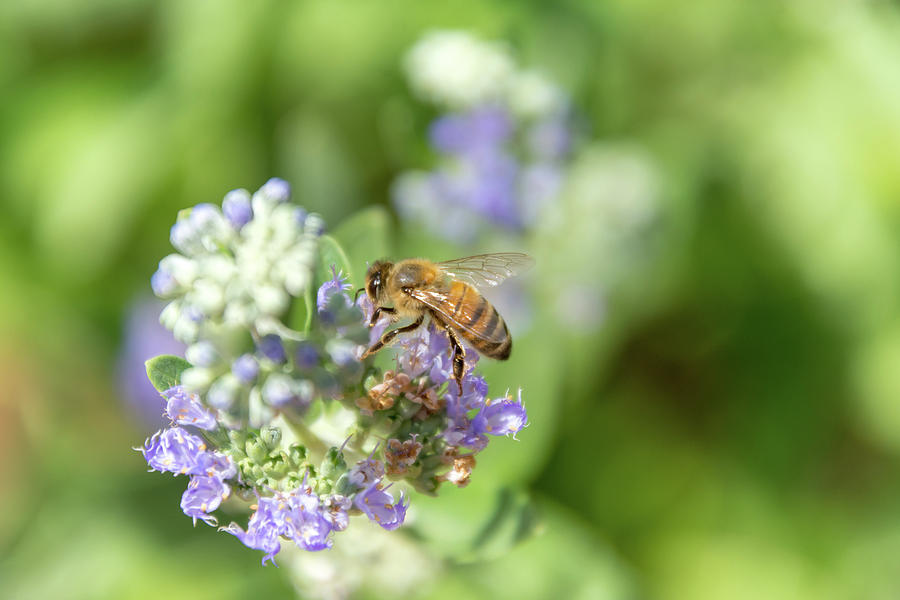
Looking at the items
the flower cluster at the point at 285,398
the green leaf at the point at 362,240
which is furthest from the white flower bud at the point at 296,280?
the green leaf at the point at 362,240

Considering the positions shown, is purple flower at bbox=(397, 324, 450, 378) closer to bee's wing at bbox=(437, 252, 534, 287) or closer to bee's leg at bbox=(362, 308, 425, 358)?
bee's leg at bbox=(362, 308, 425, 358)

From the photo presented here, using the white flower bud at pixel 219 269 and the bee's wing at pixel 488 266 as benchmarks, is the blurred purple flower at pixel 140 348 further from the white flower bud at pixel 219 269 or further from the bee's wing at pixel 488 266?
the white flower bud at pixel 219 269

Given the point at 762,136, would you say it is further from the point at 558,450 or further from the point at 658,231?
the point at 558,450

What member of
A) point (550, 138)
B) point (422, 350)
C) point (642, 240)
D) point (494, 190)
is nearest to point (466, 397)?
point (422, 350)

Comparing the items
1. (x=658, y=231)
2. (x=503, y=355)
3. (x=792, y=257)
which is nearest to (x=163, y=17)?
(x=658, y=231)

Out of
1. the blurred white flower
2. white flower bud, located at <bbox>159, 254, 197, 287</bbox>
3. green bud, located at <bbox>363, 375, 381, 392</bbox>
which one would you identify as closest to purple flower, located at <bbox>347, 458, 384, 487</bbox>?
green bud, located at <bbox>363, 375, 381, 392</bbox>

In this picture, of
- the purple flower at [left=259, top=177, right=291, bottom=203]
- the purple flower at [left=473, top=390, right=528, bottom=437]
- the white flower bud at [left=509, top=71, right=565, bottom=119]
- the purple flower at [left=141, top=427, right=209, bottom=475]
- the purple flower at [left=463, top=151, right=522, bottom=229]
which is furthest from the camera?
the white flower bud at [left=509, top=71, right=565, bottom=119]
